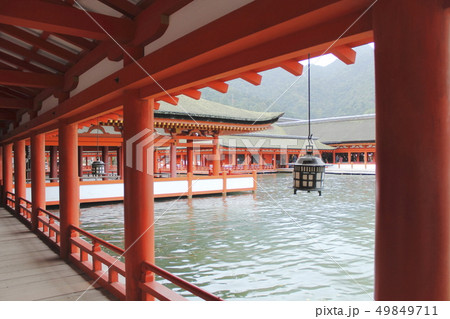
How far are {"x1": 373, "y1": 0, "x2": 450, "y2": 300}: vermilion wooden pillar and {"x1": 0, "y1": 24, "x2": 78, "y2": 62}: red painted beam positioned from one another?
4195 millimetres

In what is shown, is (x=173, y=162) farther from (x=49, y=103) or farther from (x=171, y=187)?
(x=49, y=103)

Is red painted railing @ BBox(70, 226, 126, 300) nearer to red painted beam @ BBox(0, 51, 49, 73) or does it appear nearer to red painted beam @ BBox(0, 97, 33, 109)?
red painted beam @ BBox(0, 51, 49, 73)

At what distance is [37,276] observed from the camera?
202 inches

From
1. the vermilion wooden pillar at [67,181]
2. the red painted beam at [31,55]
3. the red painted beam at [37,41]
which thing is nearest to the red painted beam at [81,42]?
the red painted beam at [37,41]

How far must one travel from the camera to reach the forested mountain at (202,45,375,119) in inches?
3435

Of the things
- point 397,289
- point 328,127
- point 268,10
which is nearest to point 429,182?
point 397,289

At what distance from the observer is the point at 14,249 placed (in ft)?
21.9

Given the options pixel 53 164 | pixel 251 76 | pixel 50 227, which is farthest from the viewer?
pixel 53 164

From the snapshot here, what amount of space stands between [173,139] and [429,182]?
46.6ft

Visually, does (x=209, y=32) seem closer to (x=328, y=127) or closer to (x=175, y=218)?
(x=175, y=218)

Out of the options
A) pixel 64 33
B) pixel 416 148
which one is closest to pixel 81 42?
pixel 64 33

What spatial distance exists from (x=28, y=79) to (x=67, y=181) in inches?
77.1

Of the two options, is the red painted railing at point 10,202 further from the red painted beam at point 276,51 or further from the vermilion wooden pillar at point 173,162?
the red painted beam at point 276,51

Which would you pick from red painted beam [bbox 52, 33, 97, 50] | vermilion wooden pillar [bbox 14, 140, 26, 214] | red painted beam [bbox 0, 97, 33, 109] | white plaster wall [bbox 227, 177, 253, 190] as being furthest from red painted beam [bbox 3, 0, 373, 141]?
white plaster wall [bbox 227, 177, 253, 190]
